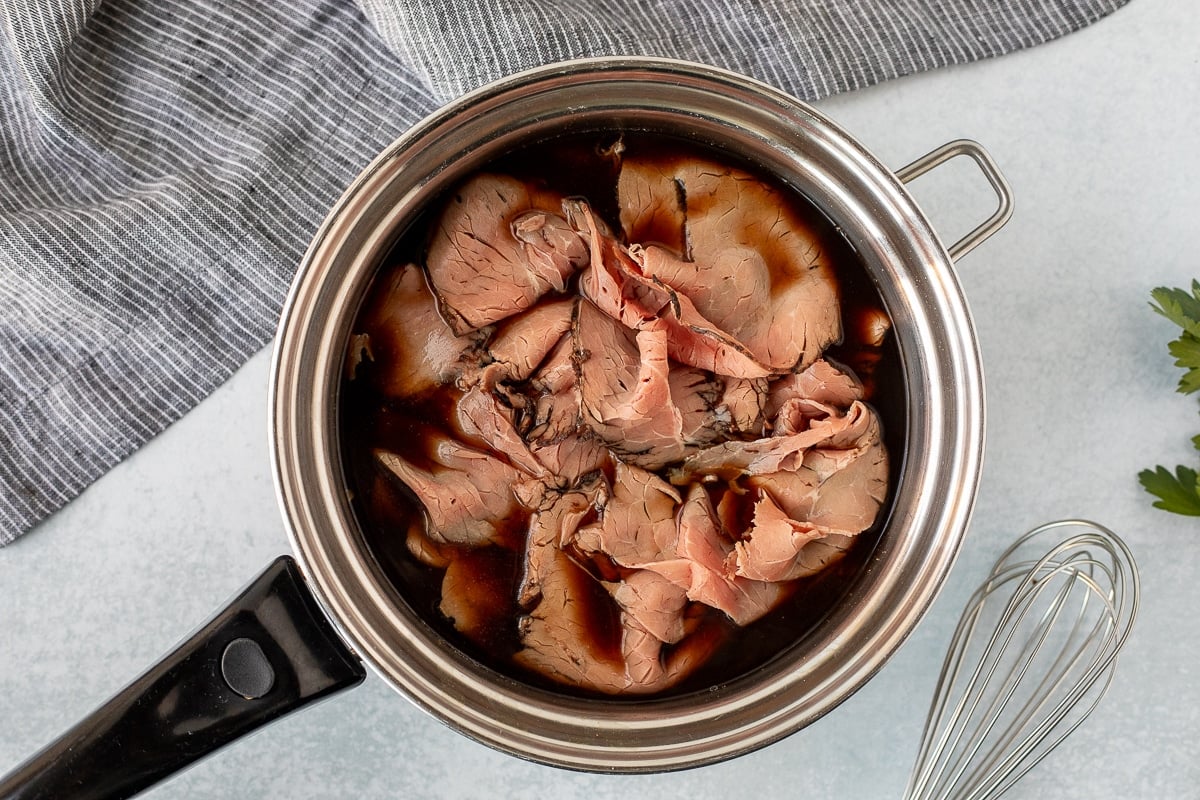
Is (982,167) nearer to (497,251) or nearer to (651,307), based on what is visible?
(651,307)

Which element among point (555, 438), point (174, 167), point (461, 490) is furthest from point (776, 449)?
point (174, 167)

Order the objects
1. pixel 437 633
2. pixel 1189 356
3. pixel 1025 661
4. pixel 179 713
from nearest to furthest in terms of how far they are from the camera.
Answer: pixel 179 713
pixel 437 633
pixel 1189 356
pixel 1025 661

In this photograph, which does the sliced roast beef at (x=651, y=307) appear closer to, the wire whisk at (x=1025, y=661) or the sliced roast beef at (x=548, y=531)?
the sliced roast beef at (x=548, y=531)

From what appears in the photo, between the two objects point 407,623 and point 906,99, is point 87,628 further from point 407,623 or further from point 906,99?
point 906,99

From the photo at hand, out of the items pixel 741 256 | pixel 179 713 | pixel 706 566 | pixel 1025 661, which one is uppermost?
pixel 741 256

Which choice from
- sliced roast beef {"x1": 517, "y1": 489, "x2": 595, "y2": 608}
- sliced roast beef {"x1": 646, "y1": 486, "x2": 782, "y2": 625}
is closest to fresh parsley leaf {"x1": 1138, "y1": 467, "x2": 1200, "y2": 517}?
sliced roast beef {"x1": 646, "y1": 486, "x2": 782, "y2": 625}
